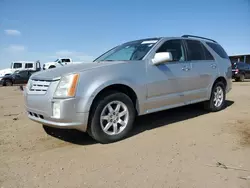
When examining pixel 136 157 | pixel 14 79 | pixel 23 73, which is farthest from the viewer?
pixel 23 73

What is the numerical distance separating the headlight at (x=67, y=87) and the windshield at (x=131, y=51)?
1.33 metres

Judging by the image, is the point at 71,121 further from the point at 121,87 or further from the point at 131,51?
the point at 131,51

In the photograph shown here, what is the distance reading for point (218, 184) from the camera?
2322mm

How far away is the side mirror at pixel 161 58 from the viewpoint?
12.8 ft

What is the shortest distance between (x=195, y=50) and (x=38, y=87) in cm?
340

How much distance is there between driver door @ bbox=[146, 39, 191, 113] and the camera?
13.2ft

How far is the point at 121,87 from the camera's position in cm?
375

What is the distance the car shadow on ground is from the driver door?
46cm

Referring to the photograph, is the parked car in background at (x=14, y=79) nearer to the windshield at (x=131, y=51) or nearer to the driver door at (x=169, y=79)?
the windshield at (x=131, y=51)

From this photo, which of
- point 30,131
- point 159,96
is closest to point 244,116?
point 159,96

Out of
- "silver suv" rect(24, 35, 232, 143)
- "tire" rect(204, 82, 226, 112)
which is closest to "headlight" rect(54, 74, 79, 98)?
Result: "silver suv" rect(24, 35, 232, 143)

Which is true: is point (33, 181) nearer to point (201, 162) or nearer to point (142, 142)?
point (142, 142)

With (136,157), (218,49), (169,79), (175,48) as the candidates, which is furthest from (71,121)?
(218,49)

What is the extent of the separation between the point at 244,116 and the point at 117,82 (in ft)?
10.8
